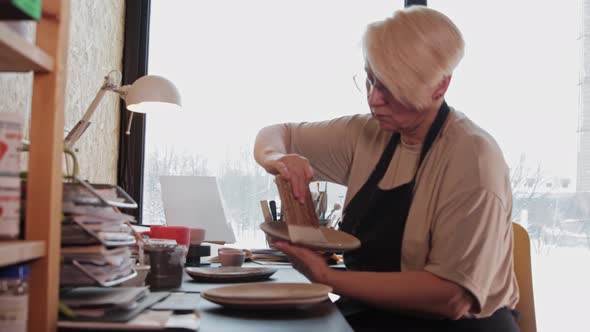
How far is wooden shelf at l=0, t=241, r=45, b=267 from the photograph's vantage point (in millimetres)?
610

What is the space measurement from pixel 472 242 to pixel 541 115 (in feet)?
6.48

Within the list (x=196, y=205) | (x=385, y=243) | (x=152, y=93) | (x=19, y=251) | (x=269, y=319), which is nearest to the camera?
(x=19, y=251)

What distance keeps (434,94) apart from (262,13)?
1796 mm

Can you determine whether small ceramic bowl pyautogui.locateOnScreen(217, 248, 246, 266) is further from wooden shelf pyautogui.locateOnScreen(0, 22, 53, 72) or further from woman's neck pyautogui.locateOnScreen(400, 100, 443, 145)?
wooden shelf pyautogui.locateOnScreen(0, 22, 53, 72)

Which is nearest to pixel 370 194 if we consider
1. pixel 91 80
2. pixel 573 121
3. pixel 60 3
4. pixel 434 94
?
pixel 434 94

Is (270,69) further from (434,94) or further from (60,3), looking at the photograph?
(60,3)

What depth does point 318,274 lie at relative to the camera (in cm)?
124

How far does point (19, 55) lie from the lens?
26.1 inches

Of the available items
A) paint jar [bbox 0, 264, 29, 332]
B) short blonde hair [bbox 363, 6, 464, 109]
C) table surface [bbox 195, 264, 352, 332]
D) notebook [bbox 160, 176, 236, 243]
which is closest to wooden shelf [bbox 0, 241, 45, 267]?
paint jar [bbox 0, 264, 29, 332]

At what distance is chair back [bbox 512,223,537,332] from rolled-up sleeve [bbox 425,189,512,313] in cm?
45

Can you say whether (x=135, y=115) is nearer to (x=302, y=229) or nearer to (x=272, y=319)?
(x=302, y=229)

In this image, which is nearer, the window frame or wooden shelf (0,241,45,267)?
wooden shelf (0,241,45,267)

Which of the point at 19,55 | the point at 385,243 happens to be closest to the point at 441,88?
the point at 385,243

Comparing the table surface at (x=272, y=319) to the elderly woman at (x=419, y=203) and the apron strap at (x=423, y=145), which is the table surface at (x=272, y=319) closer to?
the elderly woman at (x=419, y=203)
